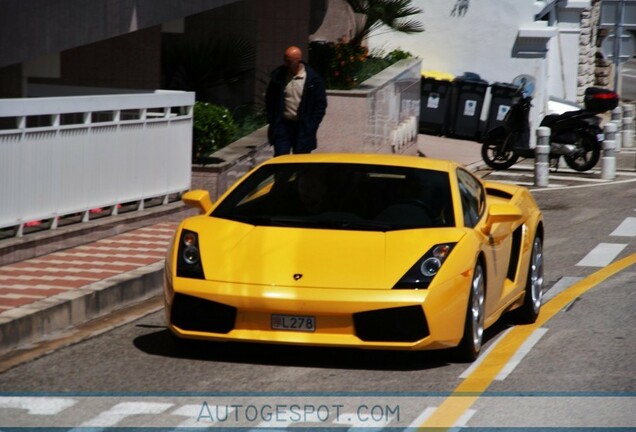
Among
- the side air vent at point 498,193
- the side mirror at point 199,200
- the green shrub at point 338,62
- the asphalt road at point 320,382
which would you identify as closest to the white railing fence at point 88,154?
the asphalt road at point 320,382

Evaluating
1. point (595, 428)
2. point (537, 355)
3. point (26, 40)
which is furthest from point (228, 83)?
point (595, 428)

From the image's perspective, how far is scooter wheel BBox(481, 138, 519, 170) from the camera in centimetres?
2428

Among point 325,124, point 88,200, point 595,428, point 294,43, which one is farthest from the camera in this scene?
point 294,43

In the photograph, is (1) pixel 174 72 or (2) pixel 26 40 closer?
(2) pixel 26 40

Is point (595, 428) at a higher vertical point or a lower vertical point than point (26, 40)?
lower

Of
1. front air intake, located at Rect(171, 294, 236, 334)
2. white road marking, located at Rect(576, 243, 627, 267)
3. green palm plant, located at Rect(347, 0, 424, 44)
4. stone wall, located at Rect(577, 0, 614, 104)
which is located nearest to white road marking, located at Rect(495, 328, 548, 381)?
front air intake, located at Rect(171, 294, 236, 334)

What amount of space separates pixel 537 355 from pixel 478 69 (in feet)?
75.8

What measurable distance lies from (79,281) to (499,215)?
3382 millimetres

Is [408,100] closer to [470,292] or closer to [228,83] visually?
[228,83]

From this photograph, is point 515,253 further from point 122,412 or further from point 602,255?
point 602,255

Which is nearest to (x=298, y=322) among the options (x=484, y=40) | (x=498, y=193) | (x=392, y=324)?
(x=392, y=324)

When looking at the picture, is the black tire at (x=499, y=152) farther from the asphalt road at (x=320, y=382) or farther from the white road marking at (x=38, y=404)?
the white road marking at (x=38, y=404)

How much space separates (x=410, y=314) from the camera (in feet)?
27.9

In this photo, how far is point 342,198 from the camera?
9.64 meters
